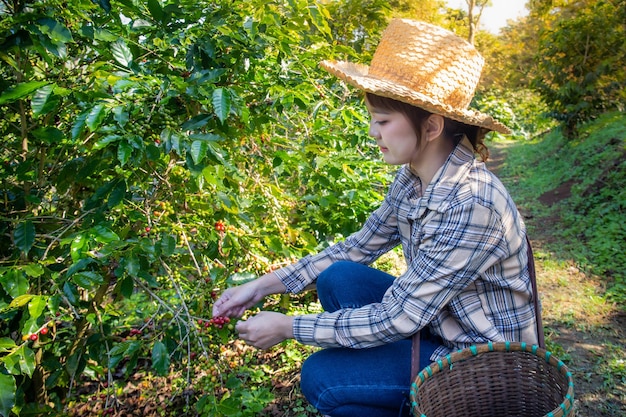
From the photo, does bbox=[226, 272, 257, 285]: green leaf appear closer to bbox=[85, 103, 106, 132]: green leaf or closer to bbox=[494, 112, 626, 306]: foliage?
bbox=[85, 103, 106, 132]: green leaf

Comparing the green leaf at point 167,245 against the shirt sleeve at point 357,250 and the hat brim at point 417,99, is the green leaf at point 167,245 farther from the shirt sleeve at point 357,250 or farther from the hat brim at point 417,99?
the hat brim at point 417,99

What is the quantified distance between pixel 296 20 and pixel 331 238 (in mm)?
1266

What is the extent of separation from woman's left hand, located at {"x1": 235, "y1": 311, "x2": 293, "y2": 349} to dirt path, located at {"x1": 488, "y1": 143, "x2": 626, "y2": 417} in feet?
4.39

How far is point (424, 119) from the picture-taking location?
1529 mm

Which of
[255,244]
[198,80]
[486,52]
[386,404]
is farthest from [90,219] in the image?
[486,52]

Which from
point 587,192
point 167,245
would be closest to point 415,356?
point 167,245

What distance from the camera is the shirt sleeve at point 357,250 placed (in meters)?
1.88

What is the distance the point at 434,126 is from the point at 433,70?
0.54 ft

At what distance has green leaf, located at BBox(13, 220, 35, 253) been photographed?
1.42m

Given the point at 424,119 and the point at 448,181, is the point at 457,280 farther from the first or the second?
the point at 424,119

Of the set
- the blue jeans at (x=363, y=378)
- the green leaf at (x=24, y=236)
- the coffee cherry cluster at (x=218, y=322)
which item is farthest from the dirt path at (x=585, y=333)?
the green leaf at (x=24, y=236)

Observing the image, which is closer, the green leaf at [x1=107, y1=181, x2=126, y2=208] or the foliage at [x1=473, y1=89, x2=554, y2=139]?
the green leaf at [x1=107, y1=181, x2=126, y2=208]

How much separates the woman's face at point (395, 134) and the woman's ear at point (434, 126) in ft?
0.14

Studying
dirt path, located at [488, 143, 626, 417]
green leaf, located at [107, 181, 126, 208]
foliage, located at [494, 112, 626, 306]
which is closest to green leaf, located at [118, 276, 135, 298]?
green leaf, located at [107, 181, 126, 208]
